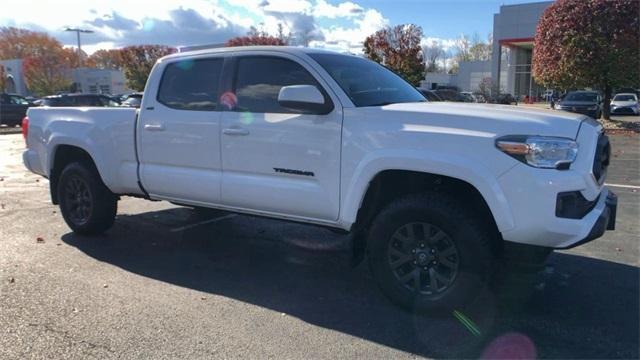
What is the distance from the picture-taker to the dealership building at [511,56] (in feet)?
173

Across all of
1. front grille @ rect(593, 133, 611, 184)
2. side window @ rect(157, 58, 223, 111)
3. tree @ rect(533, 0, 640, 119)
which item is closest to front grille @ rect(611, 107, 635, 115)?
tree @ rect(533, 0, 640, 119)

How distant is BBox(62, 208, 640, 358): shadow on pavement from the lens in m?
3.84

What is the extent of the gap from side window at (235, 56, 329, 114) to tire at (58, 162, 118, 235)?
7.42 ft

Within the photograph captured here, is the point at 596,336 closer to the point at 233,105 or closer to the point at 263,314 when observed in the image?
the point at 263,314

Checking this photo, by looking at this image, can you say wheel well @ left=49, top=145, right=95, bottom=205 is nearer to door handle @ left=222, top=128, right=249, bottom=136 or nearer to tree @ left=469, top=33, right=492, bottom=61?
door handle @ left=222, top=128, right=249, bottom=136

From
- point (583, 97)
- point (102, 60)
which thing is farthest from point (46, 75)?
point (583, 97)

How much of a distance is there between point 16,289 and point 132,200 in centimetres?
420

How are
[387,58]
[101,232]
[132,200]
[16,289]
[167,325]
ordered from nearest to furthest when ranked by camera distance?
[167,325] → [16,289] → [101,232] → [132,200] → [387,58]

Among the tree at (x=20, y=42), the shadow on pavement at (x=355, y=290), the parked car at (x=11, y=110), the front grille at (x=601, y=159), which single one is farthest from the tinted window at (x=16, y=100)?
the tree at (x=20, y=42)

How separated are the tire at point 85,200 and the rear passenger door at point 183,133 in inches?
35.9

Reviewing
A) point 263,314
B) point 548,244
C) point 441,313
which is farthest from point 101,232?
point 548,244

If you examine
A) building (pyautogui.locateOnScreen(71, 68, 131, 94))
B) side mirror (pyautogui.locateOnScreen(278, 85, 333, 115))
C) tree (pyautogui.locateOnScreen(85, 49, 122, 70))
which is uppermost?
tree (pyautogui.locateOnScreen(85, 49, 122, 70))

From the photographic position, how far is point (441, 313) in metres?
4.19

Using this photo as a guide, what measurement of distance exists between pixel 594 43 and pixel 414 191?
20009 millimetres
